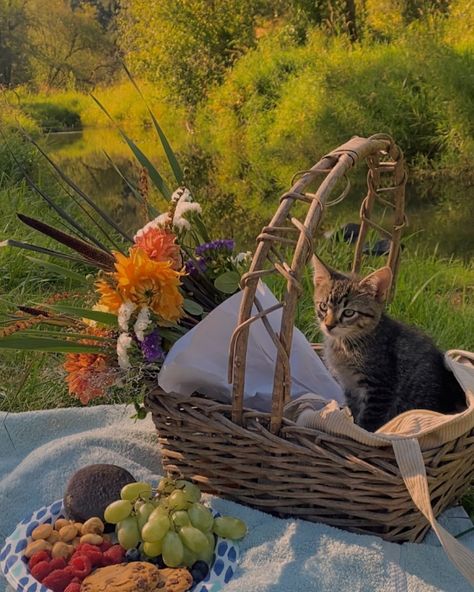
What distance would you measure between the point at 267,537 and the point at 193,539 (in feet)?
0.65

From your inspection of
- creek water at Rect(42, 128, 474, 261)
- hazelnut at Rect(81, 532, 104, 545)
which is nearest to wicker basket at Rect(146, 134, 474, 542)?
hazelnut at Rect(81, 532, 104, 545)

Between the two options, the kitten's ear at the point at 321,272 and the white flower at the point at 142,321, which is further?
the kitten's ear at the point at 321,272

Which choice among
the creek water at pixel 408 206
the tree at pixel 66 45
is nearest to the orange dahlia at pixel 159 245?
the creek water at pixel 408 206

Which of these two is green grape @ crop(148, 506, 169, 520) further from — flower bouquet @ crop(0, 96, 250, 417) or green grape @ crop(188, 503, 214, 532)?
flower bouquet @ crop(0, 96, 250, 417)

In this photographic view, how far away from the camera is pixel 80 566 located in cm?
138

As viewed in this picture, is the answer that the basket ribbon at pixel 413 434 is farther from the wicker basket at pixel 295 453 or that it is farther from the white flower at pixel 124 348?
the white flower at pixel 124 348

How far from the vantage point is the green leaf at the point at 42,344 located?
1584mm

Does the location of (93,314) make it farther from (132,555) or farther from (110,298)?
(132,555)

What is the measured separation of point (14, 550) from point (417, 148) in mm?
8736

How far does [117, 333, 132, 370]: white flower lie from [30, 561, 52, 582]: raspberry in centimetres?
50

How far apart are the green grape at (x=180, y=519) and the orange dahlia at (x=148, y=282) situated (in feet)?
1.56

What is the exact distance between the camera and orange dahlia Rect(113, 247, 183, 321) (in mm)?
1599

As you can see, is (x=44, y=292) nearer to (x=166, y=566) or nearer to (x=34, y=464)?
(x=34, y=464)

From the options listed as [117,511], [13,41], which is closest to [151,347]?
[117,511]
